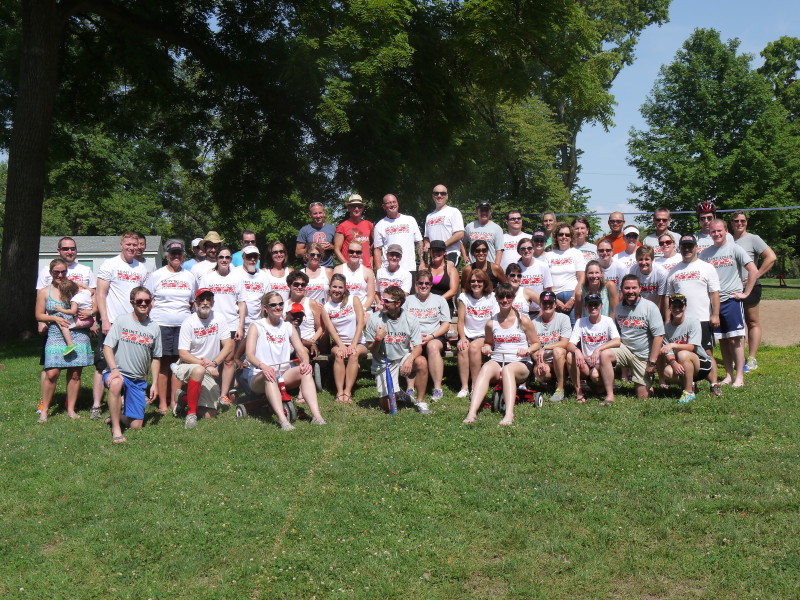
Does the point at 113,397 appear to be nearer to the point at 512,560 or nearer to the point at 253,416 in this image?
the point at 253,416

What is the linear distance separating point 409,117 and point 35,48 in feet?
25.3

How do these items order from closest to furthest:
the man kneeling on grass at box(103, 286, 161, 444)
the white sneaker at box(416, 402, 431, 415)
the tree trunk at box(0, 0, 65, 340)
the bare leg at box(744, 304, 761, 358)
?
the man kneeling on grass at box(103, 286, 161, 444) → the white sneaker at box(416, 402, 431, 415) → the bare leg at box(744, 304, 761, 358) → the tree trunk at box(0, 0, 65, 340)

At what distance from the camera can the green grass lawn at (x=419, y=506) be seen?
5.08 meters

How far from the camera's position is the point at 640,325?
9.20 m

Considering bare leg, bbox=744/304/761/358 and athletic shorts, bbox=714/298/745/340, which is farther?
bare leg, bbox=744/304/761/358

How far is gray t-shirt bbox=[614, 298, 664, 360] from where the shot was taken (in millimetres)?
9133

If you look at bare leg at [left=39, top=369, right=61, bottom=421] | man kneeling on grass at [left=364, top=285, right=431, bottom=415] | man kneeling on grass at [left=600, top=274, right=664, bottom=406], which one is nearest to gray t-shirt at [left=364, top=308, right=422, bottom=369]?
man kneeling on grass at [left=364, top=285, right=431, bottom=415]

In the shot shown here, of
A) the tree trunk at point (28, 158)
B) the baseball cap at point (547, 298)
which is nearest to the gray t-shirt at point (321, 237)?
the baseball cap at point (547, 298)

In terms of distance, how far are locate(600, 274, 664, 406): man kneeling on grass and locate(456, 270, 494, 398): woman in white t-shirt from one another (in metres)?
1.49

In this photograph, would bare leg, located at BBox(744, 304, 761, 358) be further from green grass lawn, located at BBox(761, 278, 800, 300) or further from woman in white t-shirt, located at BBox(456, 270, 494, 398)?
green grass lawn, located at BBox(761, 278, 800, 300)

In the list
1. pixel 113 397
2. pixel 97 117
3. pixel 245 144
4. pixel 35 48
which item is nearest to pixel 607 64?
pixel 245 144

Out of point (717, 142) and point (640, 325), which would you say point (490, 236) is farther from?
point (717, 142)

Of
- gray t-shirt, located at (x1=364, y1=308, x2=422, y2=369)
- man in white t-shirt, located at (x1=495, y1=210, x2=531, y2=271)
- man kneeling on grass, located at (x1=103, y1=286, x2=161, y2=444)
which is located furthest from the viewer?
man in white t-shirt, located at (x1=495, y1=210, x2=531, y2=271)

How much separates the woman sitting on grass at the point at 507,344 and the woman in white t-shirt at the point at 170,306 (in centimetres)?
365
